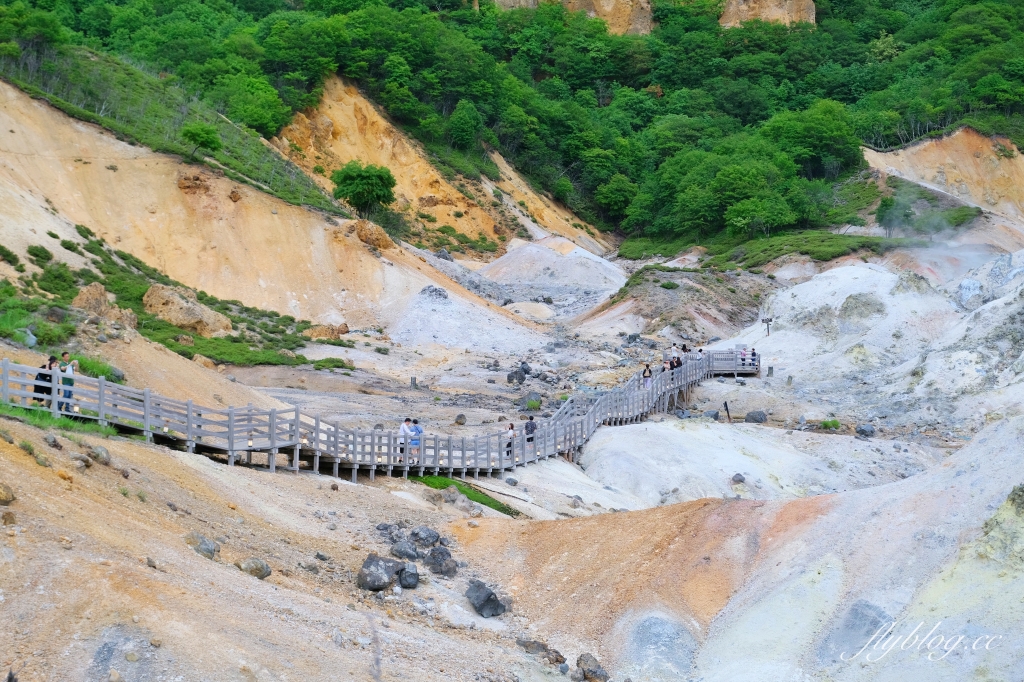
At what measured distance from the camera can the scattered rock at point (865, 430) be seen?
3978cm

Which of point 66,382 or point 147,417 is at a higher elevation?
point 66,382

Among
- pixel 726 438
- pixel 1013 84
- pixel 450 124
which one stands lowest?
pixel 726 438

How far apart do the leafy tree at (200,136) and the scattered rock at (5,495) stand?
48.1 m

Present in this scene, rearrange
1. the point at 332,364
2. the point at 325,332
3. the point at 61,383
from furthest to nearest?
the point at 325,332
the point at 332,364
the point at 61,383

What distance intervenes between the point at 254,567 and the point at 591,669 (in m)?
5.36

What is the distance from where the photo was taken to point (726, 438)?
1439 inches

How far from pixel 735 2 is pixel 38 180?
101 m

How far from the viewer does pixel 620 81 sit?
12938cm

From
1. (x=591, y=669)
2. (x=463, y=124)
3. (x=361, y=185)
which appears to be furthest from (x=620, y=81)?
(x=591, y=669)

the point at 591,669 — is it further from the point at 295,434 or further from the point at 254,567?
the point at 295,434

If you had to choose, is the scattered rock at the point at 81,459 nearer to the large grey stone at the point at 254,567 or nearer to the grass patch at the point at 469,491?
the large grey stone at the point at 254,567

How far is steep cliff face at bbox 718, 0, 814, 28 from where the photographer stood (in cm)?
13762

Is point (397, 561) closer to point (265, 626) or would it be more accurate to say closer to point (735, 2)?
point (265, 626)

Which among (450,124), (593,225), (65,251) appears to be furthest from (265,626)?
(593,225)
